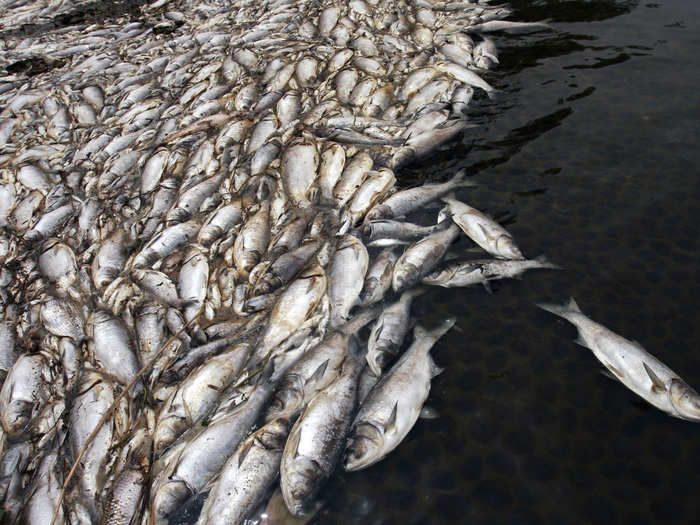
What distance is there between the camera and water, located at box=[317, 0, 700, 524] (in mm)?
3721

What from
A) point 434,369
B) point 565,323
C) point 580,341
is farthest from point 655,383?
point 434,369

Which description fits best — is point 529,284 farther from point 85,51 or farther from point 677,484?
point 85,51

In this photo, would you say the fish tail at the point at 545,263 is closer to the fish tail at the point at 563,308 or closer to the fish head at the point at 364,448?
the fish tail at the point at 563,308

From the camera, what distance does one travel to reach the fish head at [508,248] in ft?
17.6

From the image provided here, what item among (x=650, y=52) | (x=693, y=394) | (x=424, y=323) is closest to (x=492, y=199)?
(x=424, y=323)

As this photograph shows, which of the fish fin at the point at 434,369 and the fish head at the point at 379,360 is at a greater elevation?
the fish head at the point at 379,360

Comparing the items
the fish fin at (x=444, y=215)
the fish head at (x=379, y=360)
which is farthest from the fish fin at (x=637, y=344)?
the fish fin at (x=444, y=215)

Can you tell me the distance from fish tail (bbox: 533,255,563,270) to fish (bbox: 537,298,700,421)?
77 cm

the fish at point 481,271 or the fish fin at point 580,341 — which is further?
the fish at point 481,271

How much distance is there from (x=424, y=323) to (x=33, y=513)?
13.5 ft

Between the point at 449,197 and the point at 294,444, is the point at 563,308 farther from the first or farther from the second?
the point at 294,444

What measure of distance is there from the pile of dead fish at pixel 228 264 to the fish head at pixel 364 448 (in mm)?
13

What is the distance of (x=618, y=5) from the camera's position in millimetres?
10578

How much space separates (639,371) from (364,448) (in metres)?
2.66
